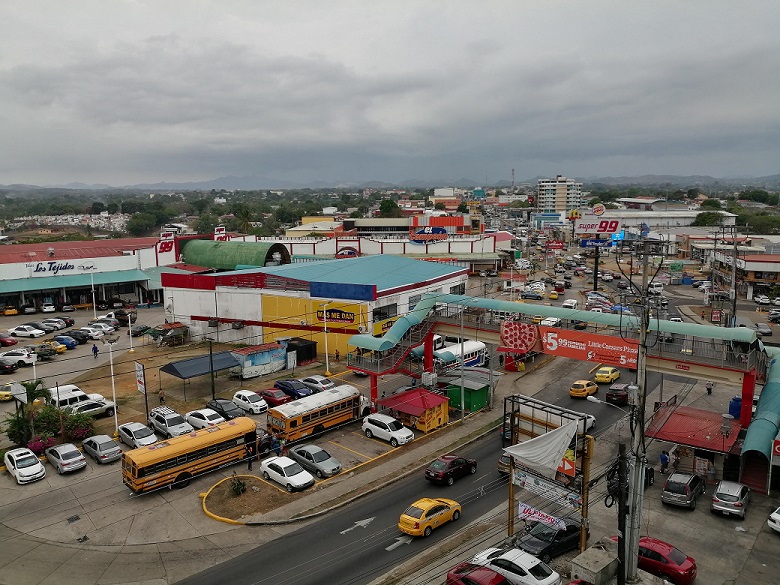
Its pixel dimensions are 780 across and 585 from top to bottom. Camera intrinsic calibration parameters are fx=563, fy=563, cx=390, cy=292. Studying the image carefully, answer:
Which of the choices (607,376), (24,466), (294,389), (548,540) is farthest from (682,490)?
(24,466)

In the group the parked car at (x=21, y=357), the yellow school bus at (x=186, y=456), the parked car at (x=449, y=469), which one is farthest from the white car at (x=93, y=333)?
the parked car at (x=449, y=469)

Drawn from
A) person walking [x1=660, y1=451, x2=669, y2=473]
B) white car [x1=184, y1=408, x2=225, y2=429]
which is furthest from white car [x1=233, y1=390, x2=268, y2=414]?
person walking [x1=660, y1=451, x2=669, y2=473]

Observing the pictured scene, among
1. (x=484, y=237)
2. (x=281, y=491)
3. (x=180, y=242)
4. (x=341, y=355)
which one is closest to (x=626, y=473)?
(x=281, y=491)

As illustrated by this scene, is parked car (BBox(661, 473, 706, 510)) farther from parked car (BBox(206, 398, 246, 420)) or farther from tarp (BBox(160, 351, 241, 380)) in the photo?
A: tarp (BBox(160, 351, 241, 380))

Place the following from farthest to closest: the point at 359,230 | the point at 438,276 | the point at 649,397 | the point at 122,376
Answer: the point at 359,230 → the point at 438,276 → the point at 122,376 → the point at 649,397

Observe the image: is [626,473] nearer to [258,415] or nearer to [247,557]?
[247,557]
